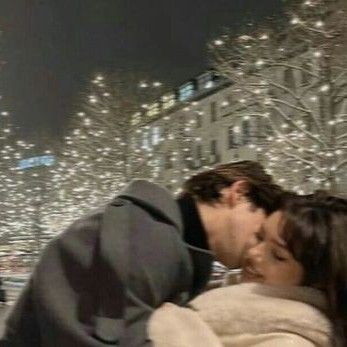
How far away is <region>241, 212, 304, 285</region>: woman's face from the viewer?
52 cm

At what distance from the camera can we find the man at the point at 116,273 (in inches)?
18.6

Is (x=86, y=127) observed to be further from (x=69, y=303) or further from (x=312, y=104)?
(x=69, y=303)

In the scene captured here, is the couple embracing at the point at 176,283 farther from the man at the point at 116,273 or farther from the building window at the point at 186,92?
the building window at the point at 186,92

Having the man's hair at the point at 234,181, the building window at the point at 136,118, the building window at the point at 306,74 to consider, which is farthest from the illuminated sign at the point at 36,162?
the man's hair at the point at 234,181

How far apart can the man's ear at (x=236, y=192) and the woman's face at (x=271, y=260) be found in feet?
0.11

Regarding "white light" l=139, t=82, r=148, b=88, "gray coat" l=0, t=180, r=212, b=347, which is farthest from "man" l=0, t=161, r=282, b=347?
"white light" l=139, t=82, r=148, b=88

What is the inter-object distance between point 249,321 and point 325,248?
0.25 ft

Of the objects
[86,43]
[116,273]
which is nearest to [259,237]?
[116,273]

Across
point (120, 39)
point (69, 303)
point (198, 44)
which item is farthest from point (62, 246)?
point (120, 39)

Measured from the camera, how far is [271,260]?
1.76 feet

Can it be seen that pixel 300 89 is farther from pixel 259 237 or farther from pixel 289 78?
pixel 259 237

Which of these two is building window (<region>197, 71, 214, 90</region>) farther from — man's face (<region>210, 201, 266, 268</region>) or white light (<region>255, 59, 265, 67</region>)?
man's face (<region>210, 201, 266, 268</region>)

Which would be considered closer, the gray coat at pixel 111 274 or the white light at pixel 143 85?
the gray coat at pixel 111 274

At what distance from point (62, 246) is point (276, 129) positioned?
194cm
